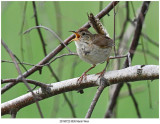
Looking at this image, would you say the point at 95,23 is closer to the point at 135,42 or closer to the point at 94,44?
the point at 94,44

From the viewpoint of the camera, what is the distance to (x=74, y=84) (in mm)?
2082

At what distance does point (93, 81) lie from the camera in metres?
2.12

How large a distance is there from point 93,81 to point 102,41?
60cm

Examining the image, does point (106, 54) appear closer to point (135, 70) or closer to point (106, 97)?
point (135, 70)

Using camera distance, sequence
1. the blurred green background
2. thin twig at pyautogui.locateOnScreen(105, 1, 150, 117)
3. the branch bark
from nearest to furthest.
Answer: the branch bark, the blurred green background, thin twig at pyautogui.locateOnScreen(105, 1, 150, 117)

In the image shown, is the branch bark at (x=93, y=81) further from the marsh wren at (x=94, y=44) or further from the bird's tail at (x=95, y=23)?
the bird's tail at (x=95, y=23)

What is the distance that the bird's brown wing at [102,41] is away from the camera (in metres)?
2.58

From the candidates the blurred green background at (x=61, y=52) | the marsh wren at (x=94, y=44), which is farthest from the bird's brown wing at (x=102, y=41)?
the blurred green background at (x=61, y=52)

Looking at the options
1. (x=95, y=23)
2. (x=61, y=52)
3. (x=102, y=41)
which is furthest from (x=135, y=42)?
(x=61, y=52)

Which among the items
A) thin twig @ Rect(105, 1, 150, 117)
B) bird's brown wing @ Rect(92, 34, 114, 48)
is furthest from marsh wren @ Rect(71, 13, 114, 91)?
Result: thin twig @ Rect(105, 1, 150, 117)

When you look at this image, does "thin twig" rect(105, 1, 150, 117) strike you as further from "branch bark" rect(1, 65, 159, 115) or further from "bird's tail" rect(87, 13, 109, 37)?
"branch bark" rect(1, 65, 159, 115)

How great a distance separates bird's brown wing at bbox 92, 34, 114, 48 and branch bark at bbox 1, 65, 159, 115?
0.50 metres

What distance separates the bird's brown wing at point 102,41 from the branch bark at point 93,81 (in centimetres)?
50

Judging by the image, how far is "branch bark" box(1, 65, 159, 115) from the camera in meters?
1.93
